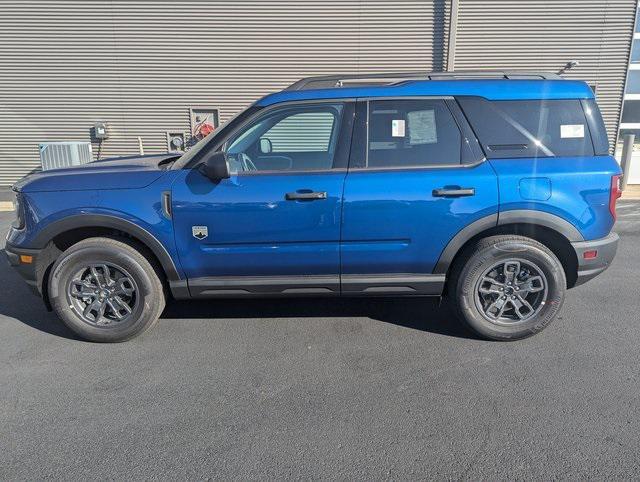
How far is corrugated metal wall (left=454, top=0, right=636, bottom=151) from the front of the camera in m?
9.41

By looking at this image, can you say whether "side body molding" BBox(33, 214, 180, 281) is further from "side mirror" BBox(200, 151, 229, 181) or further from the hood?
"side mirror" BBox(200, 151, 229, 181)

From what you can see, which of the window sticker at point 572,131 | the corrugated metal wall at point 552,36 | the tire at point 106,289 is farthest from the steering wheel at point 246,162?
the corrugated metal wall at point 552,36

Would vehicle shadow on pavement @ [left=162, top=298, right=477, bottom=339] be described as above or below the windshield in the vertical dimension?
below

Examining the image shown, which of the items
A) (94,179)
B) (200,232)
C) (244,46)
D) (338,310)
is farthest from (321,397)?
(244,46)

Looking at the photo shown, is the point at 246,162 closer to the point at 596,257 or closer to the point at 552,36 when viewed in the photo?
the point at 596,257

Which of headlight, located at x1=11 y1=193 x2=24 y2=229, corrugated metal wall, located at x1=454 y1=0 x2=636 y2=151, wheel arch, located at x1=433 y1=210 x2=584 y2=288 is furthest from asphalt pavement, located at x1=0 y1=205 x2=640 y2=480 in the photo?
corrugated metal wall, located at x1=454 y1=0 x2=636 y2=151

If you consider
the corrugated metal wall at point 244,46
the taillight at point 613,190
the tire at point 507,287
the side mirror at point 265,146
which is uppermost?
the corrugated metal wall at point 244,46

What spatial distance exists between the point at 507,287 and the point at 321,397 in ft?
5.36

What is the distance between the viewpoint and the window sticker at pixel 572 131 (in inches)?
124

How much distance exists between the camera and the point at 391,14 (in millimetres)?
9500

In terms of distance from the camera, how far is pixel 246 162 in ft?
11.2

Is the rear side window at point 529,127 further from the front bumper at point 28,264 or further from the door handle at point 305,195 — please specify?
the front bumper at point 28,264

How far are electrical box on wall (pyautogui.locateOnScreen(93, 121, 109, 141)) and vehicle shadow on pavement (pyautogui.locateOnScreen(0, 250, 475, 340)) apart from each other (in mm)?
6721

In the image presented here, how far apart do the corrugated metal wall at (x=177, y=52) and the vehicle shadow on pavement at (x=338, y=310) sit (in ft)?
23.4
